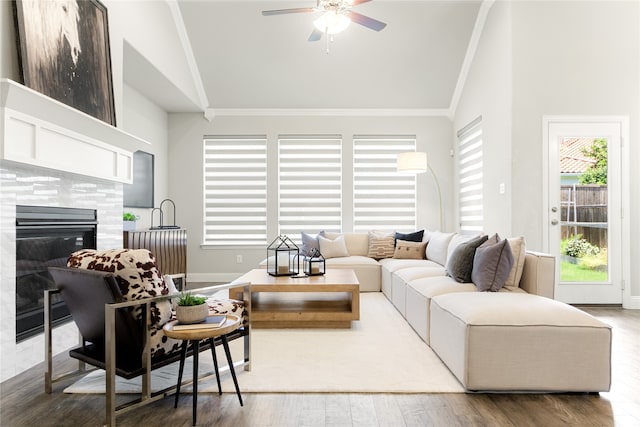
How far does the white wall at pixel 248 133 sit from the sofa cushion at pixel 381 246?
0.97 m

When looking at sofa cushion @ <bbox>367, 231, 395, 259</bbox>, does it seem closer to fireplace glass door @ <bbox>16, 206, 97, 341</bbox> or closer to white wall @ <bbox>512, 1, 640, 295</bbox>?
white wall @ <bbox>512, 1, 640, 295</bbox>

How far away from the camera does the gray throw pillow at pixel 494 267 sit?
2.79 meters

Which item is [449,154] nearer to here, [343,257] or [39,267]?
[343,257]

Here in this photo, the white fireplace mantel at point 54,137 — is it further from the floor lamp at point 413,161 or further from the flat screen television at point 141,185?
the floor lamp at point 413,161

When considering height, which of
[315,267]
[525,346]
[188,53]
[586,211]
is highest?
[188,53]

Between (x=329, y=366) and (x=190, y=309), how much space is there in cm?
107

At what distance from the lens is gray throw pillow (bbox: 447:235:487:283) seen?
3.08 meters

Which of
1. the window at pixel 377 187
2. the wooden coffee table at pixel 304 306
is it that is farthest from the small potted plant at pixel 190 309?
the window at pixel 377 187

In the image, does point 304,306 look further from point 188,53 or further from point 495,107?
point 188,53

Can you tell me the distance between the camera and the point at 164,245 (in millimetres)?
4738

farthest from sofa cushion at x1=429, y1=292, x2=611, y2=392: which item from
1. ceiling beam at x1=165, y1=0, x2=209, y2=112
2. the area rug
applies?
ceiling beam at x1=165, y1=0, x2=209, y2=112

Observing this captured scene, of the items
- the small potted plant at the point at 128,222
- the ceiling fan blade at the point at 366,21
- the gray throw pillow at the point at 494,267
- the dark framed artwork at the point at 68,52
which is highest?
the ceiling fan blade at the point at 366,21

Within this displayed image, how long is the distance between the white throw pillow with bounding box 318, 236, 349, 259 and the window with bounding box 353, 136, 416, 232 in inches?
35.2

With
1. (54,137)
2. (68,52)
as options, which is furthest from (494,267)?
(68,52)
